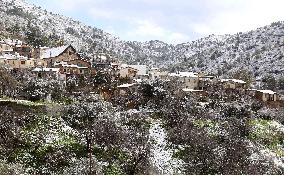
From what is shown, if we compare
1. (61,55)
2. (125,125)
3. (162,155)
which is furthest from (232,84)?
(162,155)

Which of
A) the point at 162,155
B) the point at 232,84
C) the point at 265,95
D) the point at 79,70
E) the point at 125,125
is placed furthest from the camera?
the point at 232,84

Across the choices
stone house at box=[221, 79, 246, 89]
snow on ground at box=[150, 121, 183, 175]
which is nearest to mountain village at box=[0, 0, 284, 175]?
snow on ground at box=[150, 121, 183, 175]

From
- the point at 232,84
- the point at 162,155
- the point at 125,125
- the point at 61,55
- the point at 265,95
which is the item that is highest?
the point at 61,55

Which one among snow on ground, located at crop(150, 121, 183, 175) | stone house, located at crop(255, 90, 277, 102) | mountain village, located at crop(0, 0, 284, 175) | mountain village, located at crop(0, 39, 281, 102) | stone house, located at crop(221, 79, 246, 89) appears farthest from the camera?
stone house, located at crop(221, 79, 246, 89)

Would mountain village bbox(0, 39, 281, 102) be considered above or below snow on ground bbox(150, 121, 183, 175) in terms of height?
above

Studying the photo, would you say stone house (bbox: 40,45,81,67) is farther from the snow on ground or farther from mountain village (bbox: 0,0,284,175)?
the snow on ground

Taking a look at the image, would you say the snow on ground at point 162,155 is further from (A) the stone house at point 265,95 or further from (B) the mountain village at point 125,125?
(A) the stone house at point 265,95

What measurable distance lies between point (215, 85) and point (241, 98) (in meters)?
10.3

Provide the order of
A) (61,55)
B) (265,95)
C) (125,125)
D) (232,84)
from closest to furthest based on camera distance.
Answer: (125,125) → (265,95) → (61,55) → (232,84)

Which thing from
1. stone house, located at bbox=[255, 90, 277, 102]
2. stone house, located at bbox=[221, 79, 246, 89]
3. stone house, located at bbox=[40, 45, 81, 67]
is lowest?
stone house, located at bbox=[255, 90, 277, 102]

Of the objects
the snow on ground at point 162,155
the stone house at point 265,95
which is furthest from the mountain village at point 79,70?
the snow on ground at point 162,155

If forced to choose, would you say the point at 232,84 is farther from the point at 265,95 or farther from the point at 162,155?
the point at 162,155

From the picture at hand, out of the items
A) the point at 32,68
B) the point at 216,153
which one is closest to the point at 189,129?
the point at 216,153

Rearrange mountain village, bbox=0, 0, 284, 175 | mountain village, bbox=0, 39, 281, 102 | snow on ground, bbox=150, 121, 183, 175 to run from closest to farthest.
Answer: mountain village, bbox=0, 0, 284, 175 → snow on ground, bbox=150, 121, 183, 175 → mountain village, bbox=0, 39, 281, 102
